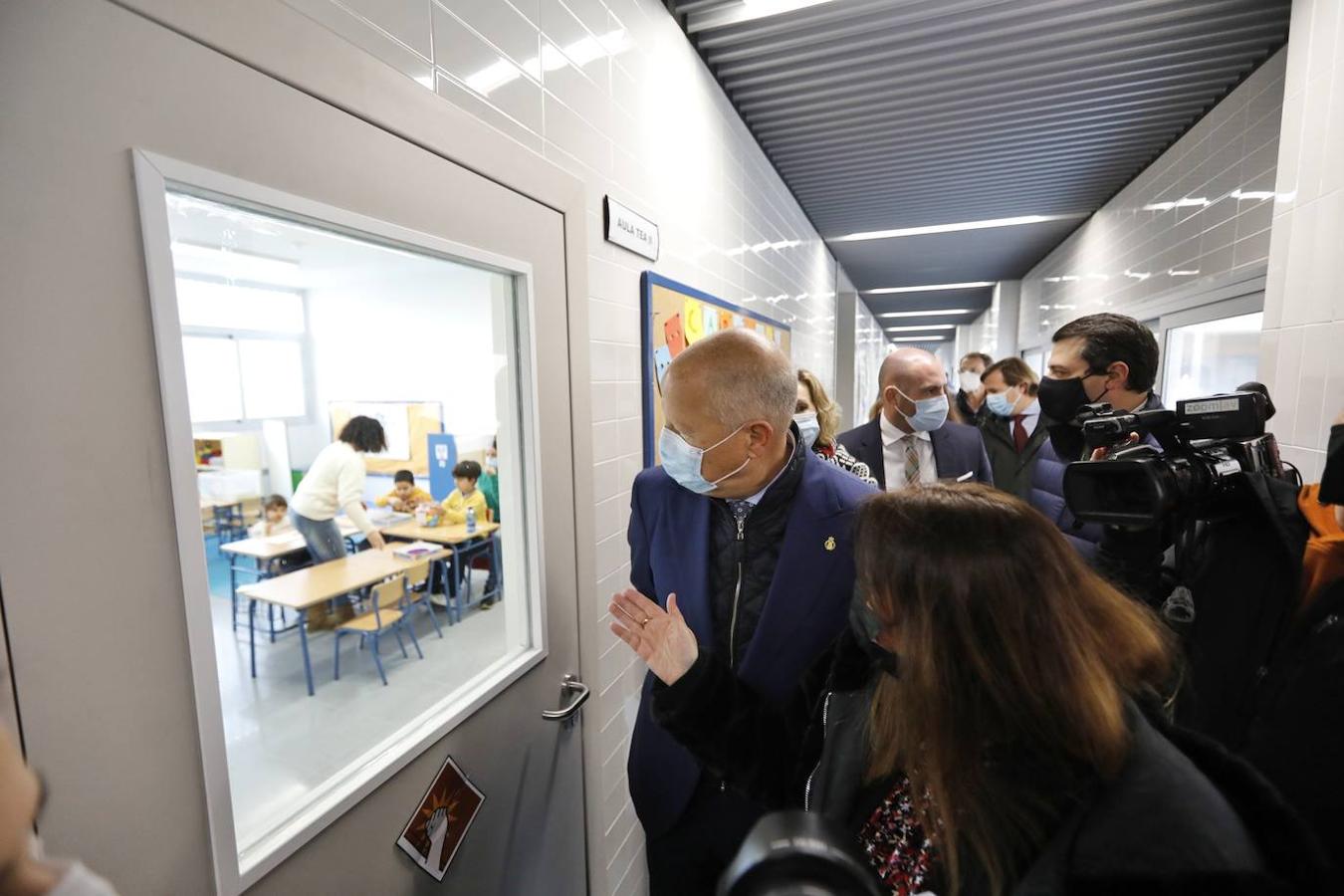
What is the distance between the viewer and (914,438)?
95.0 inches

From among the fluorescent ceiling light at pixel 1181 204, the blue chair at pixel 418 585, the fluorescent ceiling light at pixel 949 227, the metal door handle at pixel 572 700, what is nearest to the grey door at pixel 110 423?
the metal door handle at pixel 572 700

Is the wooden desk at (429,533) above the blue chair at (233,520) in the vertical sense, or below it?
below

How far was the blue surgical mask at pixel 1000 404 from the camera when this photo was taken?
3.08m

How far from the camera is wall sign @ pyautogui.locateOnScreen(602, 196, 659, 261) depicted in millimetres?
1656

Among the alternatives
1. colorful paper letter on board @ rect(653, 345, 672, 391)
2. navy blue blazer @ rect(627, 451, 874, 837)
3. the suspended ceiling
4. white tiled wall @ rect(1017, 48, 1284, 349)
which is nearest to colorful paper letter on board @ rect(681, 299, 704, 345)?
colorful paper letter on board @ rect(653, 345, 672, 391)

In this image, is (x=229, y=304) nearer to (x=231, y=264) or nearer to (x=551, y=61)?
(x=231, y=264)

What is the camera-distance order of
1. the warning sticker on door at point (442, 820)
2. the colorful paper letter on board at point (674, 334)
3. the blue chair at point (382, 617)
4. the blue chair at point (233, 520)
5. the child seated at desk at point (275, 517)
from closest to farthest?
the warning sticker on door at point (442, 820) < the blue chair at point (233, 520) < the colorful paper letter on board at point (674, 334) < the child seated at desk at point (275, 517) < the blue chair at point (382, 617)

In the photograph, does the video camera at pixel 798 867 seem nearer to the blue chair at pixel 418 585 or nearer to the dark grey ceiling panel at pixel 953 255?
the blue chair at pixel 418 585

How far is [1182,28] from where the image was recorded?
2.47m

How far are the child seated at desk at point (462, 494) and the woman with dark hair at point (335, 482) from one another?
1.22ft

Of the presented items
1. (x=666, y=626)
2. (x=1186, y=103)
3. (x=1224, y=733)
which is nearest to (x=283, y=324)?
(x=666, y=626)

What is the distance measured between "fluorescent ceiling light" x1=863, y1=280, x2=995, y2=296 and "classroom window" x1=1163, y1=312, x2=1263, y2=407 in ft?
19.1

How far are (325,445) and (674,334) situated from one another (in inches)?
57.3

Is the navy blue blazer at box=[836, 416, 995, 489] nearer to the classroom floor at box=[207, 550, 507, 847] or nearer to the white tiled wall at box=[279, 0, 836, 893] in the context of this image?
the white tiled wall at box=[279, 0, 836, 893]
